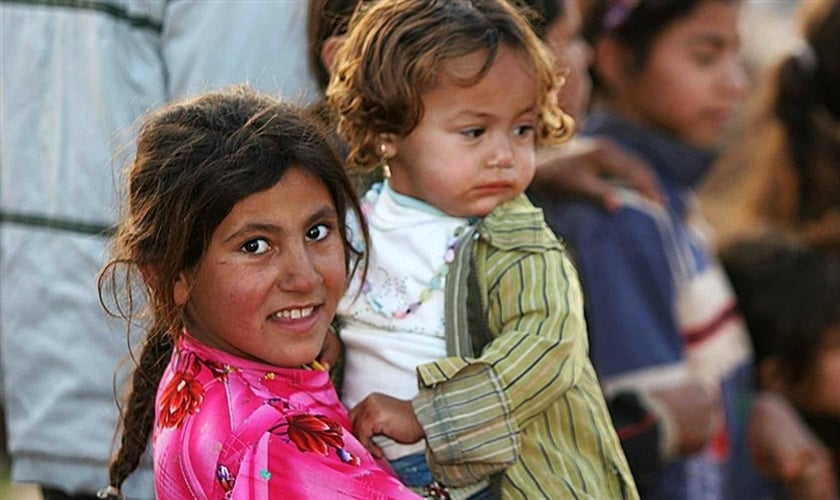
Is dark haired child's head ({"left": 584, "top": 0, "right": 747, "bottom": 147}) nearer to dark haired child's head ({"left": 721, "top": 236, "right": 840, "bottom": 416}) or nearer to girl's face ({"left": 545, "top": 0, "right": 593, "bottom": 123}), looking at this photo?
girl's face ({"left": 545, "top": 0, "right": 593, "bottom": 123})

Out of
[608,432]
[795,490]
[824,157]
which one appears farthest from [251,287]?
[824,157]

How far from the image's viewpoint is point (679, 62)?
4.52m

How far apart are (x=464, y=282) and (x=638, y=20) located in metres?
2.16

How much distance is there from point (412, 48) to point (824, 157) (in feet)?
10.1

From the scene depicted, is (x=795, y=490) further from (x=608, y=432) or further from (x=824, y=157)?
(x=608, y=432)

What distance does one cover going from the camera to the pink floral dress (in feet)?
7.34

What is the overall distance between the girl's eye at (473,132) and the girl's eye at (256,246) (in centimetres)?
42

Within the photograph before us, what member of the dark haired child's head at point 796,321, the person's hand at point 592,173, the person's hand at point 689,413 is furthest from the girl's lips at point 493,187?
the dark haired child's head at point 796,321

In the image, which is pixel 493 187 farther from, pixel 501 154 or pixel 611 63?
pixel 611 63

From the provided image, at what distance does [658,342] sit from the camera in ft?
13.0

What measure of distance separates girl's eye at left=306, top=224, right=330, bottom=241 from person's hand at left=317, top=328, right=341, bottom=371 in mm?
262

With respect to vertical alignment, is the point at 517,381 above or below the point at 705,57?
above

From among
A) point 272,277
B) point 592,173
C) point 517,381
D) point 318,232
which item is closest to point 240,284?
point 272,277

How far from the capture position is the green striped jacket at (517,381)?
8.02 feet
